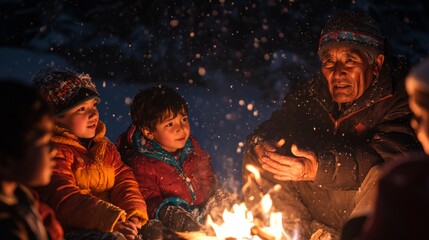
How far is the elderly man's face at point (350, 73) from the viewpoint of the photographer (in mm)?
4270

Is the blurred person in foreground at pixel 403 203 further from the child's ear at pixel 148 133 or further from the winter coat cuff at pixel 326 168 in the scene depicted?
the child's ear at pixel 148 133

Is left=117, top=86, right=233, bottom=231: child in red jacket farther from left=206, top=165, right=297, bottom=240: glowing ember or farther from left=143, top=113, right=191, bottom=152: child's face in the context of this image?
left=206, top=165, right=297, bottom=240: glowing ember

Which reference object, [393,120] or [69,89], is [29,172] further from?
[393,120]

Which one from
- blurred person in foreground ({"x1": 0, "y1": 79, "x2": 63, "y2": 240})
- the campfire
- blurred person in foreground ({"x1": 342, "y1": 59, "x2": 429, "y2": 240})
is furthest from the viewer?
the campfire

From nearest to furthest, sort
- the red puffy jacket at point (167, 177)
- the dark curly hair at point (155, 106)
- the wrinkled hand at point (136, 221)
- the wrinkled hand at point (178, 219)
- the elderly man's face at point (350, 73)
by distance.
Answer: the wrinkled hand at point (136, 221), the wrinkled hand at point (178, 219), the elderly man's face at point (350, 73), the red puffy jacket at point (167, 177), the dark curly hair at point (155, 106)

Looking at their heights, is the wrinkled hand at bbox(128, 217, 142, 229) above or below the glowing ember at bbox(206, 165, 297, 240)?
below

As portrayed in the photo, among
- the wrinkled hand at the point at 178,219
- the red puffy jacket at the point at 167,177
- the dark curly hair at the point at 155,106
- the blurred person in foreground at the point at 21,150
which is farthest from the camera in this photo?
the dark curly hair at the point at 155,106

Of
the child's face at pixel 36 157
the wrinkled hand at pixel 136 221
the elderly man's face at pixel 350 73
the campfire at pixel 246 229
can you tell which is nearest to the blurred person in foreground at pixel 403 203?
the child's face at pixel 36 157

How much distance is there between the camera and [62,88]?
3.96 meters

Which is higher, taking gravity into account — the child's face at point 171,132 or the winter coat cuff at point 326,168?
the winter coat cuff at point 326,168

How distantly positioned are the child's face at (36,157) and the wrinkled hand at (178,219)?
2.07m

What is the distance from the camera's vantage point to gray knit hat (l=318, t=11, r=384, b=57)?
4281mm

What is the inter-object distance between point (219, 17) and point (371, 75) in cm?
549

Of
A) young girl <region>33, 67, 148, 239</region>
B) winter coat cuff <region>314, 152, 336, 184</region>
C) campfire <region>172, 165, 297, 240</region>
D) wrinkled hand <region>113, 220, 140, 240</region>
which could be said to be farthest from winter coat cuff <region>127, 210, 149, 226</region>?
winter coat cuff <region>314, 152, 336, 184</region>
